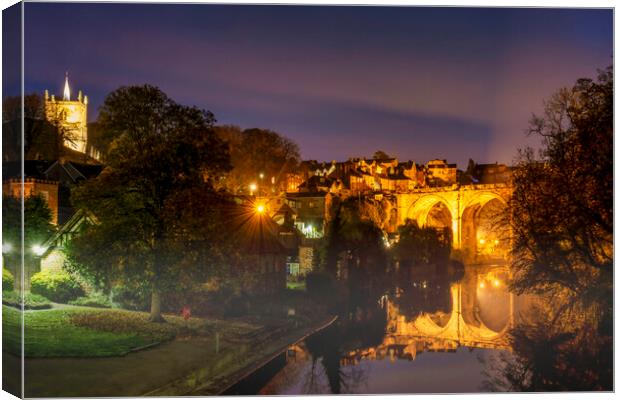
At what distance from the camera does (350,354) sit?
44.8 ft

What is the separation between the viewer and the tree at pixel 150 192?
12.0m

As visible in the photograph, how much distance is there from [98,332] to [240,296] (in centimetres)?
357

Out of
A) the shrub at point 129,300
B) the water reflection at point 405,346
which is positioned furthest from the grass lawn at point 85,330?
the water reflection at point 405,346

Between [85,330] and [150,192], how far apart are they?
8.71 ft

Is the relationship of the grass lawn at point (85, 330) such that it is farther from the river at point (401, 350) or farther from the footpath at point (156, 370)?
the river at point (401, 350)

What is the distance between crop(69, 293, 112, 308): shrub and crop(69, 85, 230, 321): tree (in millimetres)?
861

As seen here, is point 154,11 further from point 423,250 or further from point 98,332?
point 423,250

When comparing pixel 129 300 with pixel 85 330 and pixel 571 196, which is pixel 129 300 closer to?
pixel 85 330

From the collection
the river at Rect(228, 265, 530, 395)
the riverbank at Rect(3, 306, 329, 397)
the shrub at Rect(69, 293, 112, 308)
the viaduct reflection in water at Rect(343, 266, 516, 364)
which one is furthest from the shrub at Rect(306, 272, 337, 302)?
the shrub at Rect(69, 293, 112, 308)

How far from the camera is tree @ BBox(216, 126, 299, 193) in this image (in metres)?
15.1

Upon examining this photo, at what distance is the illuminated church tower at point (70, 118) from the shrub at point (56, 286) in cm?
349

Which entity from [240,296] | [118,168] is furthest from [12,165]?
[240,296]

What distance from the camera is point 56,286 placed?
12859mm

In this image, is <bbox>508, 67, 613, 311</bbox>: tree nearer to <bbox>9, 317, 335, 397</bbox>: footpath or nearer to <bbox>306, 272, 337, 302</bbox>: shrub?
<bbox>9, 317, 335, 397</bbox>: footpath
